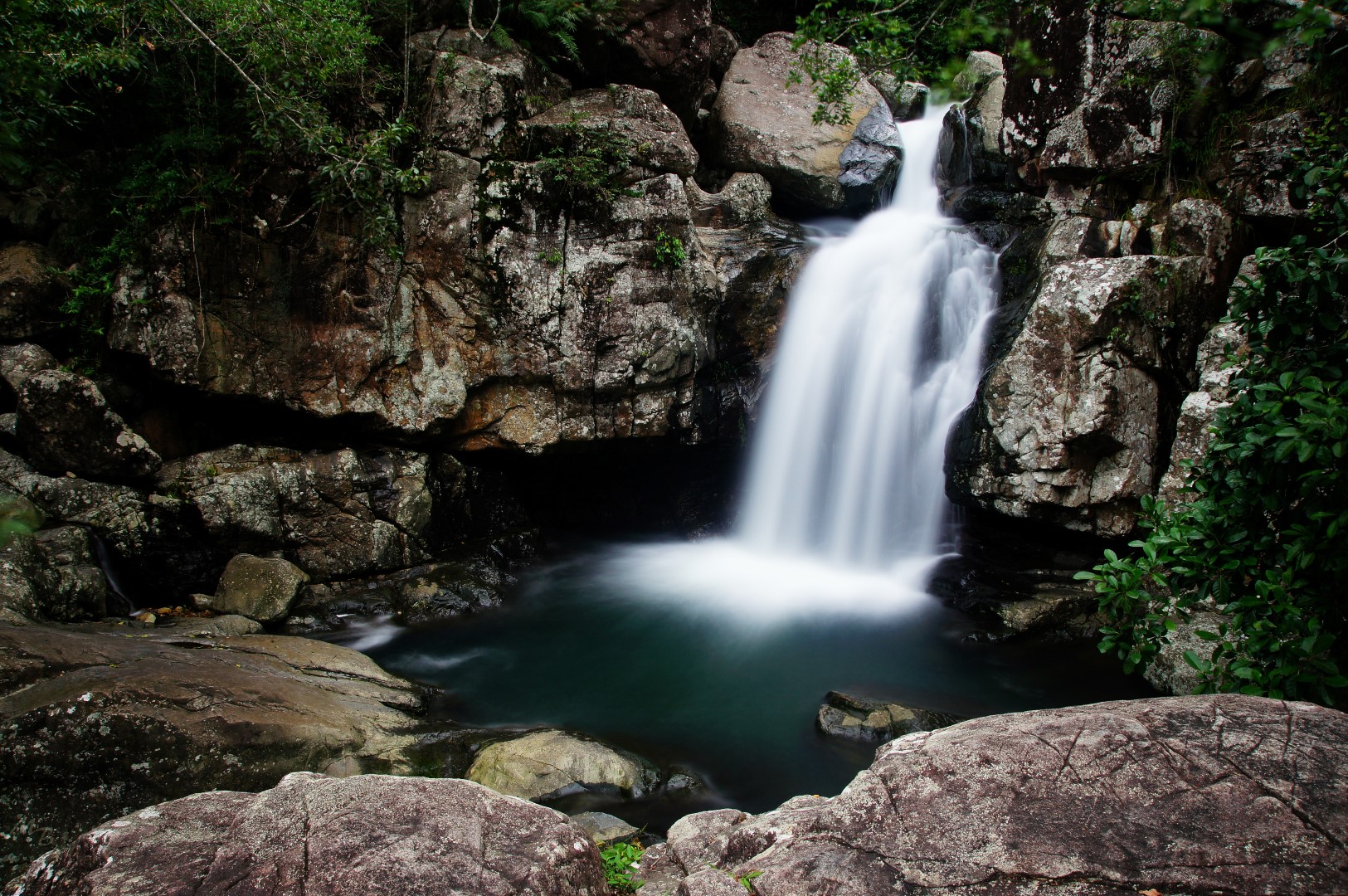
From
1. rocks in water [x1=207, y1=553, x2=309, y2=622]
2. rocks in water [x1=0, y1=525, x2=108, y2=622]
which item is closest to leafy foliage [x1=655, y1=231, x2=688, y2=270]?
rocks in water [x1=207, y1=553, x2=309, y2=622]

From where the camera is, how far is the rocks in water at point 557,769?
209 inches

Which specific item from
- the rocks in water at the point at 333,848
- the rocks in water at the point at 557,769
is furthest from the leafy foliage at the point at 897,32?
the rocks in water at the point at 557,769

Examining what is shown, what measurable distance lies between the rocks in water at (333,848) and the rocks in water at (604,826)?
2031mm

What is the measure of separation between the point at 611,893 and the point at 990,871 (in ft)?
4.75

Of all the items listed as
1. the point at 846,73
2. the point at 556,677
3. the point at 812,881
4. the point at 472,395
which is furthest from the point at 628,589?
the point at 812,881

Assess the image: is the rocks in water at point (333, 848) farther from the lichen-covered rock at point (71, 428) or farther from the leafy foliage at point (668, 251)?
the leafy foliage at point (668, 251)

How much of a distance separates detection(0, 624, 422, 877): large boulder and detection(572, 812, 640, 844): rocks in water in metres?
1.43

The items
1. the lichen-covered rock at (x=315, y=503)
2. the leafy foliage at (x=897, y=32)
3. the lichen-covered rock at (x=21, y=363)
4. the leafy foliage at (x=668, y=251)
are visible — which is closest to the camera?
the leafy foliage at (x=897, y=32)

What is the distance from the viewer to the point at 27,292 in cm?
A: 829

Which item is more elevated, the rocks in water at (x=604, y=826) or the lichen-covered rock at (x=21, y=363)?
the lichen-covered rock at (x=21, y=363)

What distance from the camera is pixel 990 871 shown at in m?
2.45

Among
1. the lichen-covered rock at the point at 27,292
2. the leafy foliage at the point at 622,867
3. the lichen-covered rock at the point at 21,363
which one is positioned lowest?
the leafy foliage at the point at 622,867

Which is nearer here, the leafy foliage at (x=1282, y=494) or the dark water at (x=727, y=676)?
the leafy foliage at (x=1282, y=494)

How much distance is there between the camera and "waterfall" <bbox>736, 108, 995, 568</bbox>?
991 centimetres
